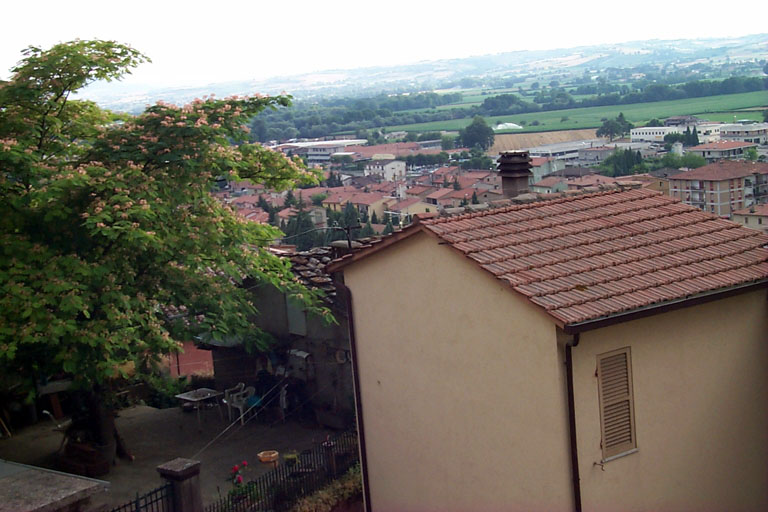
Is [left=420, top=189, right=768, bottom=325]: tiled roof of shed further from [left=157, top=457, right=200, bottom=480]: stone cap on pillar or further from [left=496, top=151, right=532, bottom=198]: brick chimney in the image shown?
[left=157, top=457, right=200, bottom=480]: stone cap on pillar

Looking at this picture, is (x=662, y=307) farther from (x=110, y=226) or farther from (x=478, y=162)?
(x=478, y=162)

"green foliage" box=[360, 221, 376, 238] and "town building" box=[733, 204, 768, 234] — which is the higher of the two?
"green foliage" box=[360, 221, 376, 238]

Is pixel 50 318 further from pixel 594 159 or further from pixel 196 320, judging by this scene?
pixel 594 159

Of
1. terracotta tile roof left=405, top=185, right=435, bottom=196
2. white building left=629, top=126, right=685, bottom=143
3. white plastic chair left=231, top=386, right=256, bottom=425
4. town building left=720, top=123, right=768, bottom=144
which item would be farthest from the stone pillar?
white building left=629, top=126, right=685, bottom=143

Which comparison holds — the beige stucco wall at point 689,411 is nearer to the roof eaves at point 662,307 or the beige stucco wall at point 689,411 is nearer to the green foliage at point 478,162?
the roof eaves at point 662,307

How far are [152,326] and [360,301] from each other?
3.52 meters

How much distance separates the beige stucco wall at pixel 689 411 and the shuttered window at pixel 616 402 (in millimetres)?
76

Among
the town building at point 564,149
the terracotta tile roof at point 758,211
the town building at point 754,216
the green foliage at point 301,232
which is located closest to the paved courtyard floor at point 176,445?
the green foliage at point 301,232

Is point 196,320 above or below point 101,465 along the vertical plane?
above

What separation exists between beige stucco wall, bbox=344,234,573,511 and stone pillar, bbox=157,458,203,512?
2.09 meters

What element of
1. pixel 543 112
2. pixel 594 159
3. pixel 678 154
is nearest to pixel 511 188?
pixel 678 154

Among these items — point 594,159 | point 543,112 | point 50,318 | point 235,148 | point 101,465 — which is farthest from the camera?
point 543,112

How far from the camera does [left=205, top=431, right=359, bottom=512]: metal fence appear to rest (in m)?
10.8

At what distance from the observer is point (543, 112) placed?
175750 mm
